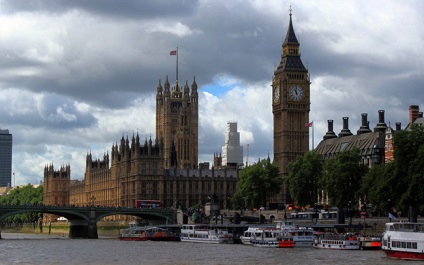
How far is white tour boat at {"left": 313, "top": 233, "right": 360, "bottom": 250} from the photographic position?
9806 centimetres

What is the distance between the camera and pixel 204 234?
121125mm

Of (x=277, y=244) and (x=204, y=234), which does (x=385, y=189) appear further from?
(x=204, y=234)

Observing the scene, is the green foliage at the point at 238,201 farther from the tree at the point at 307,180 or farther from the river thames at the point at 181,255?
the river thames at the point at 181,255

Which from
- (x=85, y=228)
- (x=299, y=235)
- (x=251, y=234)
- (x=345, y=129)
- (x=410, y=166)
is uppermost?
(x=345, y=129)

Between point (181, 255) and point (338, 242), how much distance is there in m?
15.7

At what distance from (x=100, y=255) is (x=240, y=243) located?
26.6m

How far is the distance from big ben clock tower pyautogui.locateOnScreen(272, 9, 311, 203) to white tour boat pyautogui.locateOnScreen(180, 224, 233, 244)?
51.1m

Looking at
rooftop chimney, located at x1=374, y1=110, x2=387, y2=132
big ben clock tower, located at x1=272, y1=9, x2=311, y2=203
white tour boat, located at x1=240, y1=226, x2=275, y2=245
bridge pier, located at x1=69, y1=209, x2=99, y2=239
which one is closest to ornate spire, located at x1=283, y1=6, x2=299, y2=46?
big ben clock tower, located at x1=272, y1=9, x2=311, y2=203

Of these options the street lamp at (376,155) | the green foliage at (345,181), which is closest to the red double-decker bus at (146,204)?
the street lamp at (376,155)

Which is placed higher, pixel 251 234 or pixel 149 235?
pixel 251 234

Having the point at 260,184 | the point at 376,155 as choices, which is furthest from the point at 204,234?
the point at 260,184

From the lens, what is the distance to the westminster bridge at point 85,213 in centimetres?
13712

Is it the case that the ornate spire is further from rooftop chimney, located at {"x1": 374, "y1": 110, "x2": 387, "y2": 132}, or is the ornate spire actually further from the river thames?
the river thames

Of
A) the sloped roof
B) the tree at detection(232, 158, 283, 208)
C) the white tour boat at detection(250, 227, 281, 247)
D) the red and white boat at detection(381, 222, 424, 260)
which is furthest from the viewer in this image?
the tree at detection(232, 158, 283, 208)
